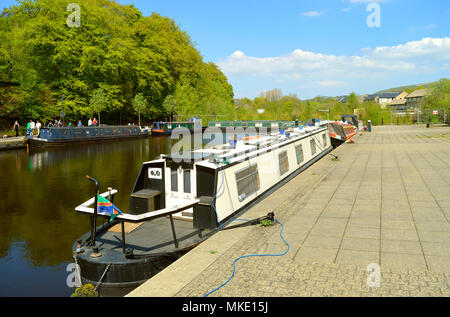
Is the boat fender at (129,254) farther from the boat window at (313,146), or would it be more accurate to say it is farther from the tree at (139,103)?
the tree at (139,103)

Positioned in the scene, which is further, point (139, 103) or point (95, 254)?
point (139, 103)

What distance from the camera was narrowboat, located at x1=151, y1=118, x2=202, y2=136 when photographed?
48.0m

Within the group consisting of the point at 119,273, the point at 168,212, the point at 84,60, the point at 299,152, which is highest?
the point at 84,60

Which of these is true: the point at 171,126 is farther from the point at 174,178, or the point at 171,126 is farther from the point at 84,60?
the point at 174,178

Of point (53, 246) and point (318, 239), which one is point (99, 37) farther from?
point (318, 239)

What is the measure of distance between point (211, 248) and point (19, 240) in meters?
5.93

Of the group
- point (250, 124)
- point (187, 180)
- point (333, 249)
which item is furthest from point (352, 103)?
point (333, 249)

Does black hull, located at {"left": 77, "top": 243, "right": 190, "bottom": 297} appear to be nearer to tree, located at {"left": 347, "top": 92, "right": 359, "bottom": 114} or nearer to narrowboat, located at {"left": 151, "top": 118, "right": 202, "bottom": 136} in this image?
narrowboat, located at {"left": 151, "top": 118, "right": 202, "bottom": 136}

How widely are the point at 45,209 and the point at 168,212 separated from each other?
26.1ft

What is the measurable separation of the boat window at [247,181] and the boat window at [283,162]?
2.40 meters

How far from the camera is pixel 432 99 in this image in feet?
263

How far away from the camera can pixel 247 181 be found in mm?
9266
